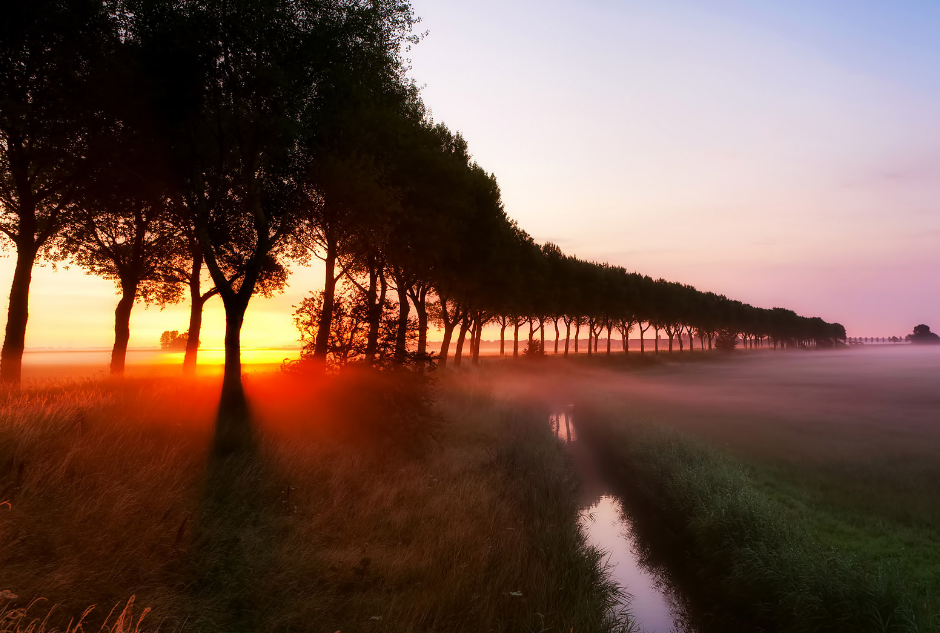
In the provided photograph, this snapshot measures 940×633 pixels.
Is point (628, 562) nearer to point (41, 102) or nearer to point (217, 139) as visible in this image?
point (217, 139)

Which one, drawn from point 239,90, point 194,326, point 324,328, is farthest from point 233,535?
point 194,326

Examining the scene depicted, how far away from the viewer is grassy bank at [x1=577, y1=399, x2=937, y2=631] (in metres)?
8.26

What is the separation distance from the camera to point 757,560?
10336 mm

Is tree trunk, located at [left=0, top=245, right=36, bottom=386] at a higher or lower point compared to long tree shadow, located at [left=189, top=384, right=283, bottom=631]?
higher

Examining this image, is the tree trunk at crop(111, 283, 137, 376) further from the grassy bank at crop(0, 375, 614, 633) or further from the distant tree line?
the grassy bank at crop(0, 375, 614, 633)

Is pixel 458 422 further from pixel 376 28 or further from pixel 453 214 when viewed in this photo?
A: pixel 376 28

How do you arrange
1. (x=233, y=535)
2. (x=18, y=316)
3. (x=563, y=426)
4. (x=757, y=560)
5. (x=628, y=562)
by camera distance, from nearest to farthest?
(x=233, y=535)
(x=757, y=560)
(x=628, y=562)
(x=18, y=316)
(x=563, y=426)

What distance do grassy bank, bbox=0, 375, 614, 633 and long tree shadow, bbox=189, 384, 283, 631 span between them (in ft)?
0.10

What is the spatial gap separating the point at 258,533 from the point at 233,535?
1.99ft

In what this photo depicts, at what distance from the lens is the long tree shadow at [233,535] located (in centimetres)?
677

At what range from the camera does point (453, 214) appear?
28766 mm

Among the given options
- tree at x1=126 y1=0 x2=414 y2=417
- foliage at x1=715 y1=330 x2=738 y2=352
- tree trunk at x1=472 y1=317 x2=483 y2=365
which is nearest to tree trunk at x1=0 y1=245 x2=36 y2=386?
tree at x1=126 y1=0 x2=414 y2=417

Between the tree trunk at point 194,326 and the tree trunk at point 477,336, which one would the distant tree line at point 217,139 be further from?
the tree trunk at point 477,336

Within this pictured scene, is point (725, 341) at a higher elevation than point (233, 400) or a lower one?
higher
